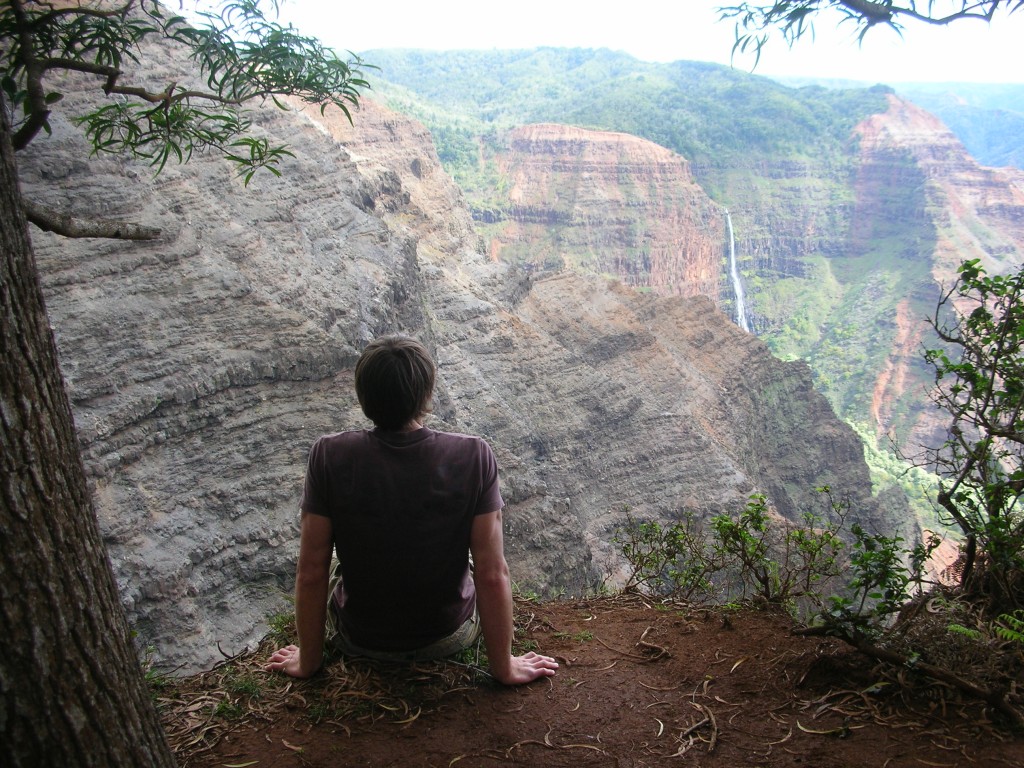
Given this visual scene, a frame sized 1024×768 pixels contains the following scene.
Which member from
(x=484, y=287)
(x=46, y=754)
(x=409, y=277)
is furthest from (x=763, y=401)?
(x=46, y=754)

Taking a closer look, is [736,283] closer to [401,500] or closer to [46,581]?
[401,500]

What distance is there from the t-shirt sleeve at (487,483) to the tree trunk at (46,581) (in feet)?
4.12

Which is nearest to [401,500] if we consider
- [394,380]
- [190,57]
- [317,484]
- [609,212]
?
[317,484]

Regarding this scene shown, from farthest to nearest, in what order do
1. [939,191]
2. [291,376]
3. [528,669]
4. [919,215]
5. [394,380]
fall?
[919,215] < [939,191] < [291,376] < [528,669] < [394,380]

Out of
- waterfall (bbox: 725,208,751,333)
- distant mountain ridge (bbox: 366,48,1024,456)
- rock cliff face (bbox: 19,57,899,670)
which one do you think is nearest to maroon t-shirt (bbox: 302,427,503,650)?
rock cliff face (bbox: 19,57,899,670)

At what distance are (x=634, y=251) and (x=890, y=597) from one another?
2670 inches

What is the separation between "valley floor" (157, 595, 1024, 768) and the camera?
9.30 feet

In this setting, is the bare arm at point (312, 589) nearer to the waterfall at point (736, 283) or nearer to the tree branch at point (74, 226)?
the tree branch at point (74, 226)

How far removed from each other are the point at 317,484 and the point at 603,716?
1.55 meters

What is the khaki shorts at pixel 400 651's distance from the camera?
3268 millimetres

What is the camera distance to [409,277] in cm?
2189

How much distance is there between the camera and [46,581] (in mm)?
1935

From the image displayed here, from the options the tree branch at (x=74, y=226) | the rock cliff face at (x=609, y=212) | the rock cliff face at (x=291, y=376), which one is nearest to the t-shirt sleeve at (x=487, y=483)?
the tree branch at (x=74, y=226)

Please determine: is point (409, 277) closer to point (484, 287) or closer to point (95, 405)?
point (484, 287)
